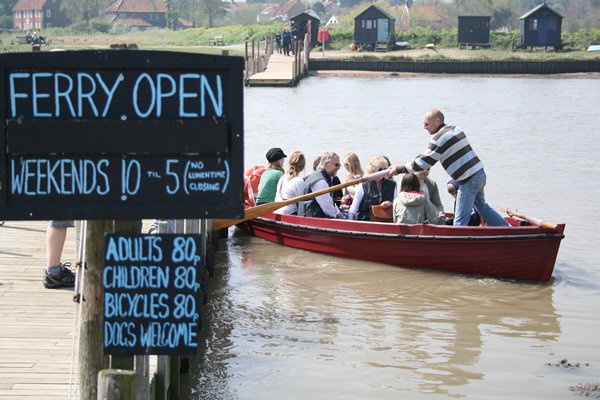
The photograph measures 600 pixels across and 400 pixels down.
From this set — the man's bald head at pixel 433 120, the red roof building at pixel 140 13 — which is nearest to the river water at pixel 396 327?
the man's bald head at pixel 433 120

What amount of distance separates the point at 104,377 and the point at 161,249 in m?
0.65

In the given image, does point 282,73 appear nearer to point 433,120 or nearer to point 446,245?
point 446,245

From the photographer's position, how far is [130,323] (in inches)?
196

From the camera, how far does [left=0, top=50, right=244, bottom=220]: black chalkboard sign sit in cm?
469

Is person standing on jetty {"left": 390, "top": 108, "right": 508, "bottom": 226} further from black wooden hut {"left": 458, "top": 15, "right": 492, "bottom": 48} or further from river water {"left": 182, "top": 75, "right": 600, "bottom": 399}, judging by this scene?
black wooden hut {"left": 458, "top": 15, "right": 492, "bottom": 48}

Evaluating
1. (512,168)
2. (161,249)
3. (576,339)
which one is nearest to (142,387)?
(161,249)

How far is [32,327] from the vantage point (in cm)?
775

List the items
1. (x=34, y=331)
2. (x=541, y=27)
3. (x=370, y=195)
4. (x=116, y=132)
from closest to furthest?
(x=116, y=132), (x=34, y=331), (x=370, y=195), (x=541, y=27)

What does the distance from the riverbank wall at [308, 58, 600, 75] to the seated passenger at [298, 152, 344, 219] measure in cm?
5183

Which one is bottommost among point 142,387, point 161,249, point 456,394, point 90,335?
point 456,394

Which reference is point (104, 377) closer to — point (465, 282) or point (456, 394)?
point (456, 394)

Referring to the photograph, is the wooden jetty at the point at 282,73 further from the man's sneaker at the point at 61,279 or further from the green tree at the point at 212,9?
the green tree at the point at 212,9

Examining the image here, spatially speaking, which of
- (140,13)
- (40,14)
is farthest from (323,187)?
(140,13)

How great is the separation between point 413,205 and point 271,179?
95.0 inches
